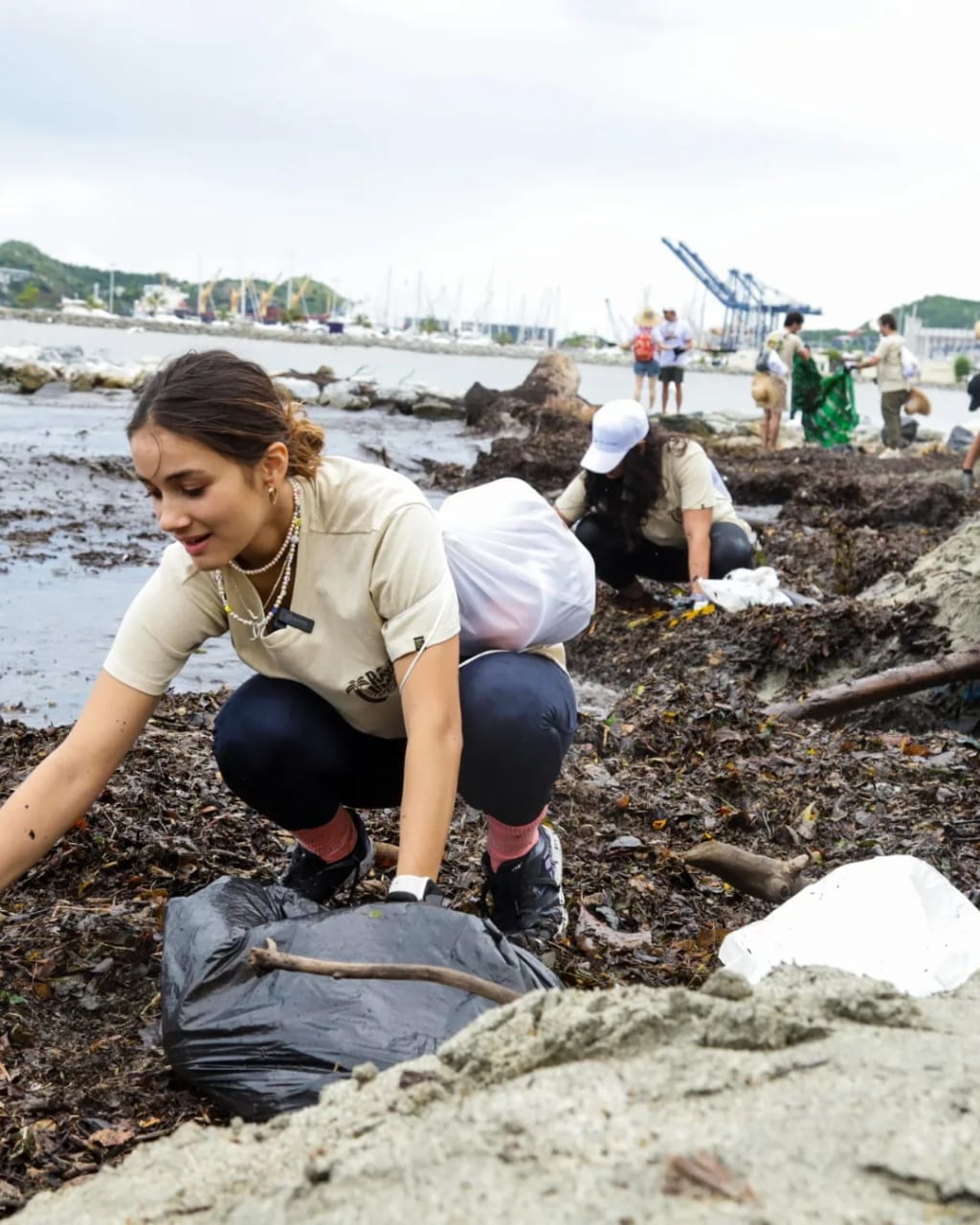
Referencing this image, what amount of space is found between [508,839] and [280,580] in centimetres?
81

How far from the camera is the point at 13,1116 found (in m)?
2.19

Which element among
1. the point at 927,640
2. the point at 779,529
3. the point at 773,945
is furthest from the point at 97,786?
the point at 779,529

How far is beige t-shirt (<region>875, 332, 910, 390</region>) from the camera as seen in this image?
1770 centimetres

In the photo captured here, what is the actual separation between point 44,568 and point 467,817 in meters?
5.56

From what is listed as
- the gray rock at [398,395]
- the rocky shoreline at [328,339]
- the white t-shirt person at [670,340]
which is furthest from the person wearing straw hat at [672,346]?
the rocky shoreline at [328,339]

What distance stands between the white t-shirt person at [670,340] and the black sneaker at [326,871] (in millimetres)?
18074

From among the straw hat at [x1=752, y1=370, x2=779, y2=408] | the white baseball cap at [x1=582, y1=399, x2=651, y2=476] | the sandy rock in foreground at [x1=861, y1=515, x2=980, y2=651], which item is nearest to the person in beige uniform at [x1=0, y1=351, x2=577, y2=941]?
the sandy rock in foreground at [x1=861, y1=515, x2=980, y2=651]

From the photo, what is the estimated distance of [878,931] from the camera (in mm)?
2355

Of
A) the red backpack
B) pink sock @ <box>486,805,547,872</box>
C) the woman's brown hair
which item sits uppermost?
the red backpack

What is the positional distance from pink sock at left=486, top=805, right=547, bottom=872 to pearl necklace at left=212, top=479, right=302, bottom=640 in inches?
28.0

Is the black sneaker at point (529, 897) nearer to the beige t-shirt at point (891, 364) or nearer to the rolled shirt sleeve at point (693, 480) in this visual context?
the rolled shirt sleeve at point (693, 480)

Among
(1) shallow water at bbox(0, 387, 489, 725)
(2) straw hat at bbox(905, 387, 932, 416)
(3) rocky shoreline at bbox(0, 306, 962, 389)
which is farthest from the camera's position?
(3) rocky shoreline at bbox(0, 306, 962, 389)

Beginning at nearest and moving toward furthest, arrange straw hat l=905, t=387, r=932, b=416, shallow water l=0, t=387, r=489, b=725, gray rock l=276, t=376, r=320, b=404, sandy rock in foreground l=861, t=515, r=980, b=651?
sandy rock in foreground l=861, t=515, r=980, b=651 → shallow water l=0, t=387, r=489, b=725 → straw hat l=905, t=387, r=932, b=416 → gray rock l=276, t=376, r=320, b=404

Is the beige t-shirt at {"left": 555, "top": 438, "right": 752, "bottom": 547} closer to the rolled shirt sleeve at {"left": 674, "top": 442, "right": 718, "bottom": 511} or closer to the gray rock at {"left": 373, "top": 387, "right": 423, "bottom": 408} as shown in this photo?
the rolled shirt sleeve at {"left": 674, "top": 442, "right": 718, "bottom": 511}
